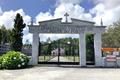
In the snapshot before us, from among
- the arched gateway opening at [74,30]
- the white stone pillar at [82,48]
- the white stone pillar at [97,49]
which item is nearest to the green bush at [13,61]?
the arched gateway opening at [74,30]

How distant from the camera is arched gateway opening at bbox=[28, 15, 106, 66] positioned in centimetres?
2516

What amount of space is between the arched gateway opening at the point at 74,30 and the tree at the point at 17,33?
4.46 metres

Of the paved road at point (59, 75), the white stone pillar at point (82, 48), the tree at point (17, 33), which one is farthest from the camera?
the tree at point (17, 33)

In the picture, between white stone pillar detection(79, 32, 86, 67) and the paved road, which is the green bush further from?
white stone pillar detection(79, 32, 86, 67)

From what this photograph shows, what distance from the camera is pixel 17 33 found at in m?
29.6

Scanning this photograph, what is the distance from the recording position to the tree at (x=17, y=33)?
29.3m

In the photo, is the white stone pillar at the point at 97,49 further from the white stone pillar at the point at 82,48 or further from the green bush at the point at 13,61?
the green bush at the point at 13,61

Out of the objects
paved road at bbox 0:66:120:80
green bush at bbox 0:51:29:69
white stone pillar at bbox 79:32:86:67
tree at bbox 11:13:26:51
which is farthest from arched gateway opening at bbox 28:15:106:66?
paved road at bbox 0:66:120:80

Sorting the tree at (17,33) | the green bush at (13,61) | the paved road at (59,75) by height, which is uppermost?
the tree at (17,33)

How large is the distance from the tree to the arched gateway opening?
4.46m

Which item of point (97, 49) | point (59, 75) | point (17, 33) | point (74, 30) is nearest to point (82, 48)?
point (97, 49)

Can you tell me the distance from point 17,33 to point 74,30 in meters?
7.40

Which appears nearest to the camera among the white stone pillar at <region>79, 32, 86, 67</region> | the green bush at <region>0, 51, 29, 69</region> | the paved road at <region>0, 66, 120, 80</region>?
the paved road at <region>0, 66, 120, 80</region>

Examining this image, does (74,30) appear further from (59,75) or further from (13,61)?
(59,75)
